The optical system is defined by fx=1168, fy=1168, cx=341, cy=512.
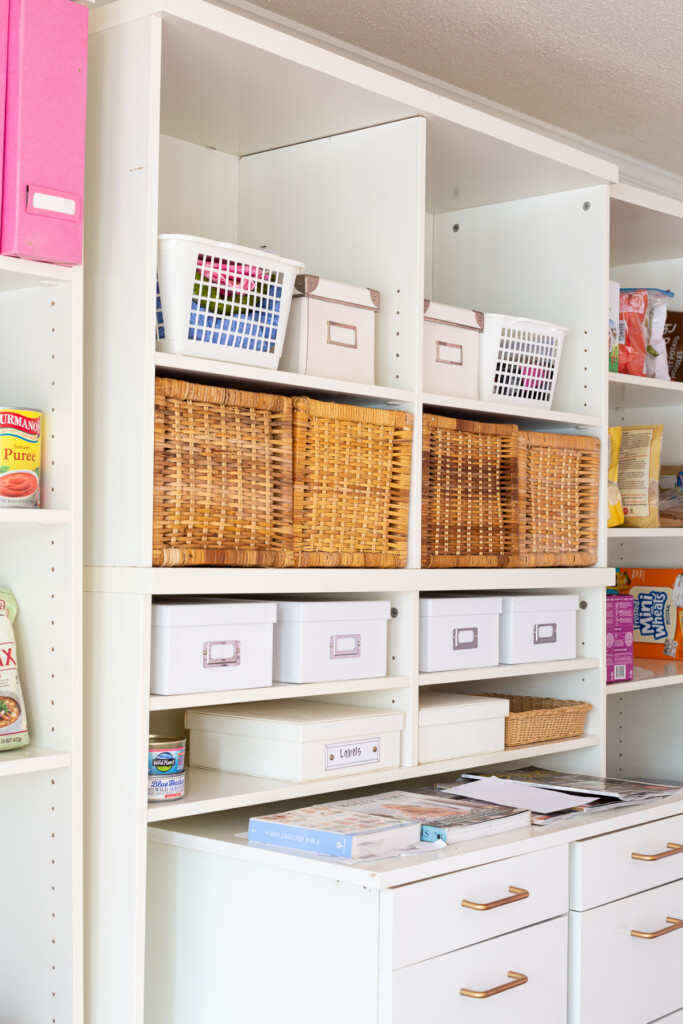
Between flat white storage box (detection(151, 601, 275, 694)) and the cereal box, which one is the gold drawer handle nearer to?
flat white storage box (detection(151, 601, 275, 694))

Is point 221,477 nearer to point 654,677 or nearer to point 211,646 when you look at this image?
point 211,646

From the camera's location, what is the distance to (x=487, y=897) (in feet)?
5.58

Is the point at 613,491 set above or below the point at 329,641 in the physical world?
above

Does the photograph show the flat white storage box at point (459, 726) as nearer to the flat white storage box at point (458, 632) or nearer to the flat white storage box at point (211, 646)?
the flat white storage box at point (458, 632)

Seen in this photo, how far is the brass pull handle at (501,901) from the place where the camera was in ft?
5.39

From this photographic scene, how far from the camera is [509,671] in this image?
2234 millimetres

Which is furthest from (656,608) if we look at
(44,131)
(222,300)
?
(44,131)

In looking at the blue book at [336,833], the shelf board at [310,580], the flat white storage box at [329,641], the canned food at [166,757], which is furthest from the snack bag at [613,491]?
the canned food at [166,757]

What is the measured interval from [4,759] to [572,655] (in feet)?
4.18

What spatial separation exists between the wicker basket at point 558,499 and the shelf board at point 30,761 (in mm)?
1026

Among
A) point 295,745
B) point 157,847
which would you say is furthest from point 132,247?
point 157,847

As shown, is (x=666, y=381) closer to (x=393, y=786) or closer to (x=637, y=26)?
(x=637, y=26)

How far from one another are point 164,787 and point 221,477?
461mm

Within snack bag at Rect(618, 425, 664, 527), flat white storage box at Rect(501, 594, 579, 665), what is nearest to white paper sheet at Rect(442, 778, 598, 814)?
flat white storage box at Rect(501, 594, 579, 665)
